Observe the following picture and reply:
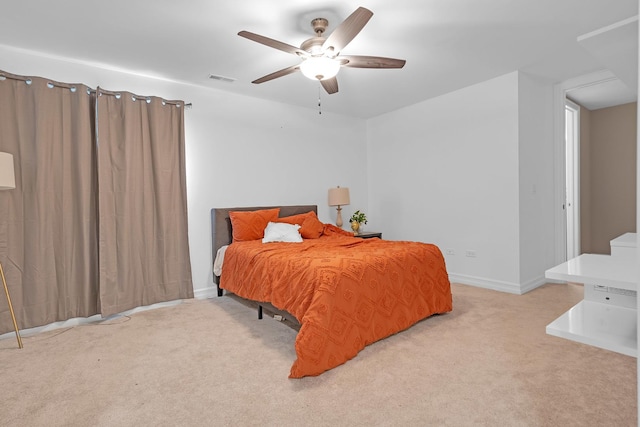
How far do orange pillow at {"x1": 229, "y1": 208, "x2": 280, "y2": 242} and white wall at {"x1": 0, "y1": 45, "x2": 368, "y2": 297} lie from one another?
31 centimetres

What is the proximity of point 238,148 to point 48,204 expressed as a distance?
2019 mm

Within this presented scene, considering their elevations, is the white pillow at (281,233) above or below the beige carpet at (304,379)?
→ above

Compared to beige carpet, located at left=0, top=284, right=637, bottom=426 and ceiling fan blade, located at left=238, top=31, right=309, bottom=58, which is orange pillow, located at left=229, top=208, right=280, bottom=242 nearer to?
beige carpet, located at left=0, top=284, right=637, bottom=426

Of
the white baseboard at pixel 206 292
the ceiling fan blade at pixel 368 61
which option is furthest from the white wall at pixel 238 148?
the ceiling fan blade at pixel 368 61

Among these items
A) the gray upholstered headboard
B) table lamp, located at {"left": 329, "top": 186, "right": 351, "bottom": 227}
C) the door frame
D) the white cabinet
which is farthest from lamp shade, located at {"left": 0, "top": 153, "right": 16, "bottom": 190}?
the door frame

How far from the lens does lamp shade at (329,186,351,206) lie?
490 cm

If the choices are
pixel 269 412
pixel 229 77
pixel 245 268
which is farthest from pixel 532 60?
pixel 269 412

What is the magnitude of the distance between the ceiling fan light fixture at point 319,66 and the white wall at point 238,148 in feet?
6.45

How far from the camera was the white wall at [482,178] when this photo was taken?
12.8 feet

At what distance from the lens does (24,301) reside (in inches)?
113

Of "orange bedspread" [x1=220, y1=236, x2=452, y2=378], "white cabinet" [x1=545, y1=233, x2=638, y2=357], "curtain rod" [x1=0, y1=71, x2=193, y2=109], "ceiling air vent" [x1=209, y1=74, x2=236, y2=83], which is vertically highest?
"ceiling air vent" [x1=209, y1=74, x2=236, y2=83]

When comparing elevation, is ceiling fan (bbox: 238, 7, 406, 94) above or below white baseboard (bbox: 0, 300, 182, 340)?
above

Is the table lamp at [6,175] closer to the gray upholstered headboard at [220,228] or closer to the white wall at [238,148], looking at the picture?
the white wall at [238,148]

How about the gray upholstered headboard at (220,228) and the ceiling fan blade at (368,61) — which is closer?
the ceiling fan blade at (368,61)
